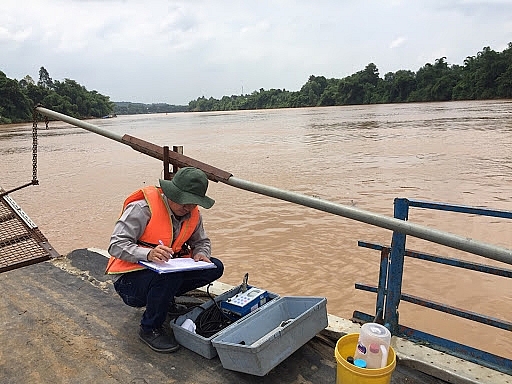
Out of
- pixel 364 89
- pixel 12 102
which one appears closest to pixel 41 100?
pixel 12 102

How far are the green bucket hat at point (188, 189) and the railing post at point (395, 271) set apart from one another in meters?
1.09

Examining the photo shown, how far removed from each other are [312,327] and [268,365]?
41 centimetres

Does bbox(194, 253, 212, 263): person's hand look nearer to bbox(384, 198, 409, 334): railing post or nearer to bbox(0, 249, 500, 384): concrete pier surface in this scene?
bbox(0, 249, 500, 384): concrete pier surface

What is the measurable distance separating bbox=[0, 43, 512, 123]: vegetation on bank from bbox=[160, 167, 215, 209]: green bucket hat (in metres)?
52.9

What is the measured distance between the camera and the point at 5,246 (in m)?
4.77

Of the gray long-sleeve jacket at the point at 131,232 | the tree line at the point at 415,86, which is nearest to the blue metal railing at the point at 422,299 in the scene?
the gray long-sleeve jacket at the point at 131,232

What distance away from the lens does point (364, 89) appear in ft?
262

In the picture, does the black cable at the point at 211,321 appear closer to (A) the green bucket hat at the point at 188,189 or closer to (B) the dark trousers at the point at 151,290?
(B) the dark trousers at the point at 151,290

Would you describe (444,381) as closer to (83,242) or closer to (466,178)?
(83,242)

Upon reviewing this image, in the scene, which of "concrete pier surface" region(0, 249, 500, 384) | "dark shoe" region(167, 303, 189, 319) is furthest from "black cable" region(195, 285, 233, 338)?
"dark shoe" region(167, 303, 189, 319)

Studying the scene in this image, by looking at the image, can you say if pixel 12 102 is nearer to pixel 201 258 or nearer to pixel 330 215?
pixel 330 215

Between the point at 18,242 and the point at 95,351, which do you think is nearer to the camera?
the point at 95,351

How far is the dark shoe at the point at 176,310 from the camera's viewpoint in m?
3.12

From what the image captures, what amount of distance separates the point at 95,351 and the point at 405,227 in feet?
6.51
